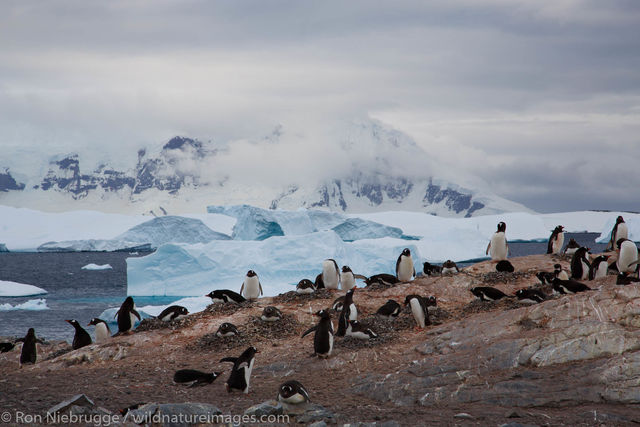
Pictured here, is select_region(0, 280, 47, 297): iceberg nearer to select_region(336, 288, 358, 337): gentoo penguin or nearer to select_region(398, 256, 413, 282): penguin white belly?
select_region(398, 256, 413, 282): penguin white belly

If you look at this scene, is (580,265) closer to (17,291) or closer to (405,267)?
(405,267)

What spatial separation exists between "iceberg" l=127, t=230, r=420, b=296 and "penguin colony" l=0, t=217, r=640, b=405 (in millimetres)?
20159

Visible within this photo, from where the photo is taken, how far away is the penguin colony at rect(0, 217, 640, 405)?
9422 mm

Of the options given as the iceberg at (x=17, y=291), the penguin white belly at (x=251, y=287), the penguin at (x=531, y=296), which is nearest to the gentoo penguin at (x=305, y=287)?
the penguin white belly at (x=251, y=287)

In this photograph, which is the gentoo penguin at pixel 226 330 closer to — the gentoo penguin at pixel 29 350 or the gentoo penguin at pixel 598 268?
the gentoo penguin at pixel 29 350

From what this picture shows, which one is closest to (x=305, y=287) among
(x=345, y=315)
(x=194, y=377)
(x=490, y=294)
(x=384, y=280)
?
(x=384, y=280)

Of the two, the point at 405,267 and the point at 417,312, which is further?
the point at 405,267

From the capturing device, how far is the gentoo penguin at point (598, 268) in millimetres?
14406

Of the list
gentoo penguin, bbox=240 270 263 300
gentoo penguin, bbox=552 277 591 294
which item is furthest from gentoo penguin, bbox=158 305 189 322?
gentoo penguin, bbox=552 277 591 294

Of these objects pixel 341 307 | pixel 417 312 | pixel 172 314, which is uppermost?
pixel 417 312

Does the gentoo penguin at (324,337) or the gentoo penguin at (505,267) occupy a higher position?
the gentoo penguin at (505,267)

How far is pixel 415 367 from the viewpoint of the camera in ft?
31.4

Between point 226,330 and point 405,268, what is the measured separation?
551 cm

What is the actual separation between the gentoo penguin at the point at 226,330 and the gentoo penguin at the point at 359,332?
2.28 metres
